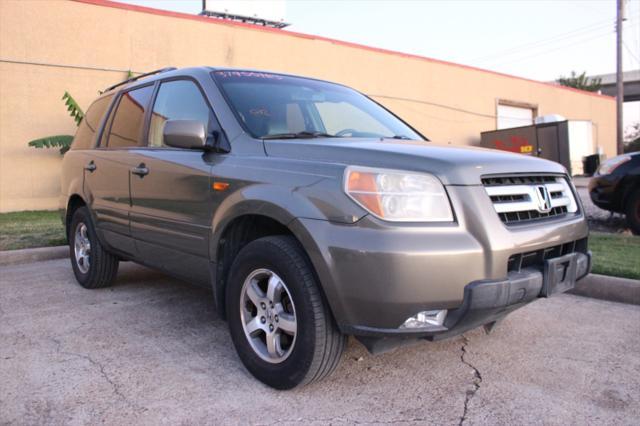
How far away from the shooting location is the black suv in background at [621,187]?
23.3 ft

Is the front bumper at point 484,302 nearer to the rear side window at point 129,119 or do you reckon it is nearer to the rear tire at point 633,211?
the rear side window at point 129,119

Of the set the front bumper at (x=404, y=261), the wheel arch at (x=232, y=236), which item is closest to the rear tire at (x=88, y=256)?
the wheel arch at (x=232, y=236)

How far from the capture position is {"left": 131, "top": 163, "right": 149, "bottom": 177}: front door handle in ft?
12.8

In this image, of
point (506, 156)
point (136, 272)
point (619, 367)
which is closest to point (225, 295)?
point (506, 156)

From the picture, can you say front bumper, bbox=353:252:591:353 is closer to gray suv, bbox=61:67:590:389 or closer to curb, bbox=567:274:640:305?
gray suv, bbox=61:67:590:389

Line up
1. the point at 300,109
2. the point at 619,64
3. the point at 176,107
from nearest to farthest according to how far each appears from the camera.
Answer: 1. the point at 300,109
2. the point at 176,107
3. the point at 619,64

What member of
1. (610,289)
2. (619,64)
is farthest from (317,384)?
(619,64)

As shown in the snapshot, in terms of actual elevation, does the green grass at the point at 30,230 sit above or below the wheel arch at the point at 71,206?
below

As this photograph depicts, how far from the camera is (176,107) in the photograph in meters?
3.85

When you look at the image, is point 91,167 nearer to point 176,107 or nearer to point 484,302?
point 176,107

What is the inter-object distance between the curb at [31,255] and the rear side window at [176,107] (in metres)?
3.55

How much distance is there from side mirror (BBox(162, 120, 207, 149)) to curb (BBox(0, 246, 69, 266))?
4.35 meters

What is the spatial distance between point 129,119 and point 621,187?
6.24 m

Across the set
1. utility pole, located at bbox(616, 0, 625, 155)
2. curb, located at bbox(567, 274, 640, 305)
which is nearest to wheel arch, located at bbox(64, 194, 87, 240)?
curb, located at bbox(567, 274, 640, 305)
